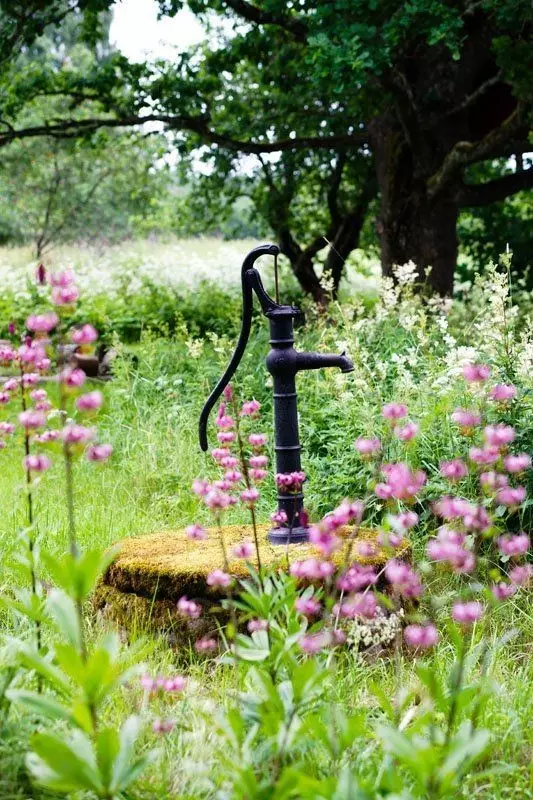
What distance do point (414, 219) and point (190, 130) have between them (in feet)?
8.71

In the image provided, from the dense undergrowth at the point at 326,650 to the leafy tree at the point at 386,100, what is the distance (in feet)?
4.00

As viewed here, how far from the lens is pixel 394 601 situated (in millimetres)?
3354

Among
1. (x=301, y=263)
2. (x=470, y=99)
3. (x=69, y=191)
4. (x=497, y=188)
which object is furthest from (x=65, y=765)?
(x=69, y=191)

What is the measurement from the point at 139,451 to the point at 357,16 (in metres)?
3.53

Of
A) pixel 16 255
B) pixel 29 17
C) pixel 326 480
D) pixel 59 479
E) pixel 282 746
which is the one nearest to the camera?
pixel 282 746

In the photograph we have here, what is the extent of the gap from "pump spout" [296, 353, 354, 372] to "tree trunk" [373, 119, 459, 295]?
5789mm

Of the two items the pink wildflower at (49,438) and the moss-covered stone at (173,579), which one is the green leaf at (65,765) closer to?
the pink wildflower at (49,438)

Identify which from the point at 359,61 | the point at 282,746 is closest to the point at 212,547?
the point at 282,746

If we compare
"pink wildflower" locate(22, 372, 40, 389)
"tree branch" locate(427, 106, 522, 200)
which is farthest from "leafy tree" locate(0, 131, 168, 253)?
"pink wildflower" locate(22, 372, 40, 389)

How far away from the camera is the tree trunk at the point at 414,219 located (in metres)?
9.14

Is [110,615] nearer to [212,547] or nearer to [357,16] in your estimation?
[212,547]

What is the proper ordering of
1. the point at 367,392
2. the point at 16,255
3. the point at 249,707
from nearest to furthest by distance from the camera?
the point at 249,707 → the point at 367,392 → the point at 16,255

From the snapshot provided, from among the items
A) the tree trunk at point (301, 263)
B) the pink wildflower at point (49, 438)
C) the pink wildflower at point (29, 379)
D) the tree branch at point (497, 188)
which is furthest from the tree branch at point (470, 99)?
the pink wildflower at point (49, 438)

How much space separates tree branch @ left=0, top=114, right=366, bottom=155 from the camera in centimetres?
969
